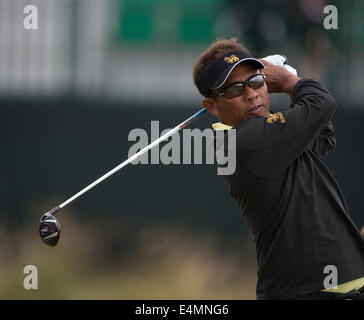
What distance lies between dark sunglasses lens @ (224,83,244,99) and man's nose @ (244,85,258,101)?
0.09 ft

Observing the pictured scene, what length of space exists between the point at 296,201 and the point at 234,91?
580mm

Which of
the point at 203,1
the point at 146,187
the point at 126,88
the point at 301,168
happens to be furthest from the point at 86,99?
the point at 301,168

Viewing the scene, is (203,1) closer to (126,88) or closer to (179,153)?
(126,88)

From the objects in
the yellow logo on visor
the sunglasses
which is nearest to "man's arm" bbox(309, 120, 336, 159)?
the sunglasses

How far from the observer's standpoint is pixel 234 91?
336 cm

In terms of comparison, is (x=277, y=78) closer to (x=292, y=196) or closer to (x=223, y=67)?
(x=223, y=67)

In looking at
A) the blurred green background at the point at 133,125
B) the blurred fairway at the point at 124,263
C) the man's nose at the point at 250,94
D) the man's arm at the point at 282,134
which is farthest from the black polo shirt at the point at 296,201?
the blurred green background at the point at 133,125

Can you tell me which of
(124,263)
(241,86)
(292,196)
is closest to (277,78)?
(241,86)

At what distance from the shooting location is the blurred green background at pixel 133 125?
21.8 feet

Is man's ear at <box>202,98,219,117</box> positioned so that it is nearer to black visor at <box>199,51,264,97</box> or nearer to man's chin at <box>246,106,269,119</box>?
black visor at <box>199,51,264,97</box>

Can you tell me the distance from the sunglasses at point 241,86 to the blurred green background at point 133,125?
11.0ft

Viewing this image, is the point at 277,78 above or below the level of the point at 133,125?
below

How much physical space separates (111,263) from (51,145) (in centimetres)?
123

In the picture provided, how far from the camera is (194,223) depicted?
6.85 meters
